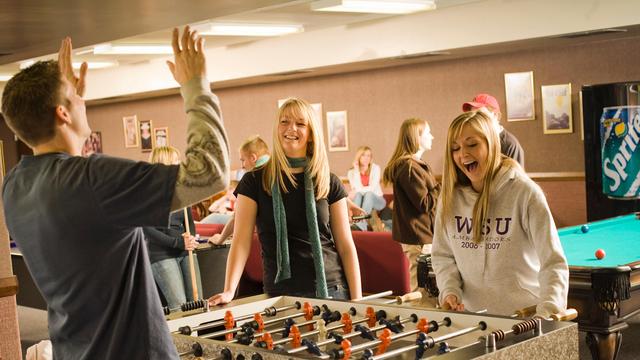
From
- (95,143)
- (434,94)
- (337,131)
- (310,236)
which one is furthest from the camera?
(95,143)

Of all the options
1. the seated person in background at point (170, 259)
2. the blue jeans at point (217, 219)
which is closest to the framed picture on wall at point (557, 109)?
the blue jeans at point (217, 219)

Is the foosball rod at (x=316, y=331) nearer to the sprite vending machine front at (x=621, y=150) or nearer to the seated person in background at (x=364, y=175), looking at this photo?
the sprite vending machine front at (x=621, y=150)

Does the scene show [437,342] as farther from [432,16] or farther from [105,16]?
[432,16]

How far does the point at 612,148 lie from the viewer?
26.7ft

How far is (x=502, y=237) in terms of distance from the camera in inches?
126

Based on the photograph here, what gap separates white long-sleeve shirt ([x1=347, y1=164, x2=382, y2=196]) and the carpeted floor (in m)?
4.33

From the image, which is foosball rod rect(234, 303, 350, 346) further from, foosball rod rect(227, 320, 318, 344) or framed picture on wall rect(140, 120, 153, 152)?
framed picture on wall rect(140, 120, 153, 152)

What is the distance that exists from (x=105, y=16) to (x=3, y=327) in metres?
2.08

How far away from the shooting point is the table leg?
13.4 ft

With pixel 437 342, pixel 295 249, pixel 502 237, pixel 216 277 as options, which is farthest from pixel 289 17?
pixel 437 342

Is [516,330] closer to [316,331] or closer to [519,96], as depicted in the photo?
[316,331]

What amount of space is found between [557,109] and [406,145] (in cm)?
401

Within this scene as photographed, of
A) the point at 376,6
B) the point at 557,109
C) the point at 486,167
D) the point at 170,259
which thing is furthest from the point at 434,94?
the point at 486,167

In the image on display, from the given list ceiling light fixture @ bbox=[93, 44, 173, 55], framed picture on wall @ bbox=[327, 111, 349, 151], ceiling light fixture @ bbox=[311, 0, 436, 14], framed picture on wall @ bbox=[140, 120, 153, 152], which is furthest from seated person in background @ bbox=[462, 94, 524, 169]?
framed picture on wall @ bbox=[140, 120, 153, 152]
